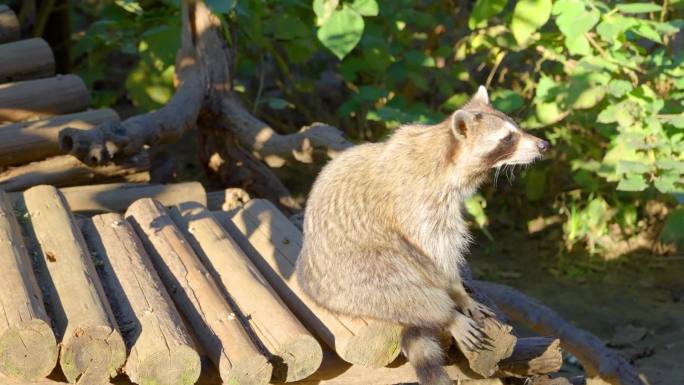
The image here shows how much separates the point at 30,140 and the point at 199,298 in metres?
2.10

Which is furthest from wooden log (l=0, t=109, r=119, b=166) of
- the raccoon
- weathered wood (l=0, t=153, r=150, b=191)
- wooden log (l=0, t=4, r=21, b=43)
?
the raccoon

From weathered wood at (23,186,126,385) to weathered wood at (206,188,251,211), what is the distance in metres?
1.17

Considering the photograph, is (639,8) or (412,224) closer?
(412,224)

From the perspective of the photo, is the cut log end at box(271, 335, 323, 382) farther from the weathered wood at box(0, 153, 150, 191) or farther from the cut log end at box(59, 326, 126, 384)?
the weathered wood at box(0, 153, 150, 191)

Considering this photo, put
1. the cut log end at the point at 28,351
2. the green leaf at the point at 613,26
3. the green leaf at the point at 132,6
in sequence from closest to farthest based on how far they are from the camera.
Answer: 1. the cut log end at the point at 28,351
2. the green leaf at the point at 613,26
3. the green leaf at the point at 132,6

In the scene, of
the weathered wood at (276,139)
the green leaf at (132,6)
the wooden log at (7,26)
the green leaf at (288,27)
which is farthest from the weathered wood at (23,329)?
the wooden log at (7,26)

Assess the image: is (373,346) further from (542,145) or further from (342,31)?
(342,31)

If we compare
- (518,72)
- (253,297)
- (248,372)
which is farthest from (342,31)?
(248,372)

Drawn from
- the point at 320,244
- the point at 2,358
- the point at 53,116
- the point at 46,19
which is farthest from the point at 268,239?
the point at 46,19

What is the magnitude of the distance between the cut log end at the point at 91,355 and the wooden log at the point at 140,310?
5 centimetres

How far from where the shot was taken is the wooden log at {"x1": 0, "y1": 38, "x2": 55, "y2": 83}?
6453 millimetres

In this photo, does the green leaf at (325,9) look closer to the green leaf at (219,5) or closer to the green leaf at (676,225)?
the green leaf at (219,5)

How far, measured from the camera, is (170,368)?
3.35m

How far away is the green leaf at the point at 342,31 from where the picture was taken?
5418 millimetres
